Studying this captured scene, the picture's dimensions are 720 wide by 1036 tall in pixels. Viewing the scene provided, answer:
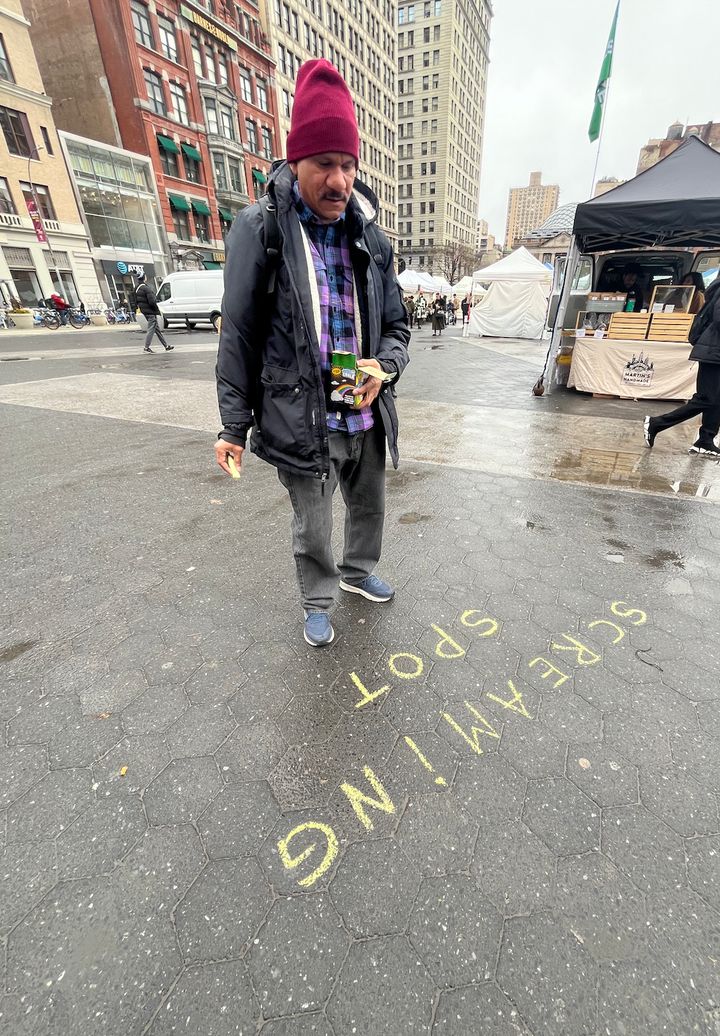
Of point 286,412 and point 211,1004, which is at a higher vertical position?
point 286,412

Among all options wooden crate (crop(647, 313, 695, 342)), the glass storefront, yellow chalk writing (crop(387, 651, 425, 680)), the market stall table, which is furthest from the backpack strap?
the glass storefront

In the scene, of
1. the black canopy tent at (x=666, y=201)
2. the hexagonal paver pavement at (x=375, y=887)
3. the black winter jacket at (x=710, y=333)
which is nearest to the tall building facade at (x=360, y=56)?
the black canopy tent at (x=666, y=201)

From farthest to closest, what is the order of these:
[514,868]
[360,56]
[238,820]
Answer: [360,56] < [238,820] < [514,868]

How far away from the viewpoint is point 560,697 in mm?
1979

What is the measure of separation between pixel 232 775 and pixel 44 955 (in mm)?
621

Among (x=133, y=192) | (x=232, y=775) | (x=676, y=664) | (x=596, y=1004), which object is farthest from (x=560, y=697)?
(x=133, y=192)

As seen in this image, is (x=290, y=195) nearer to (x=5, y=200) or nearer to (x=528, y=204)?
(x=5, y=200)

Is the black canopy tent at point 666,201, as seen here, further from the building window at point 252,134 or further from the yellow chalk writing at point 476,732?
the building window at point 252,134

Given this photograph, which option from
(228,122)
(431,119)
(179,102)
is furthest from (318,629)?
(431,119)

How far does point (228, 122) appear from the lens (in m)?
33.4

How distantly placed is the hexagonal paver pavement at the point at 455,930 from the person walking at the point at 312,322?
113 cm

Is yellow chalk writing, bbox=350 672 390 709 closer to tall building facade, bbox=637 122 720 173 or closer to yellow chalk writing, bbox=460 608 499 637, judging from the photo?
yellow chalk writing, bbox=460 608 499 637

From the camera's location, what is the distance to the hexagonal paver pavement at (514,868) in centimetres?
131

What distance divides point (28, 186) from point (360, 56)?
44.4 m
